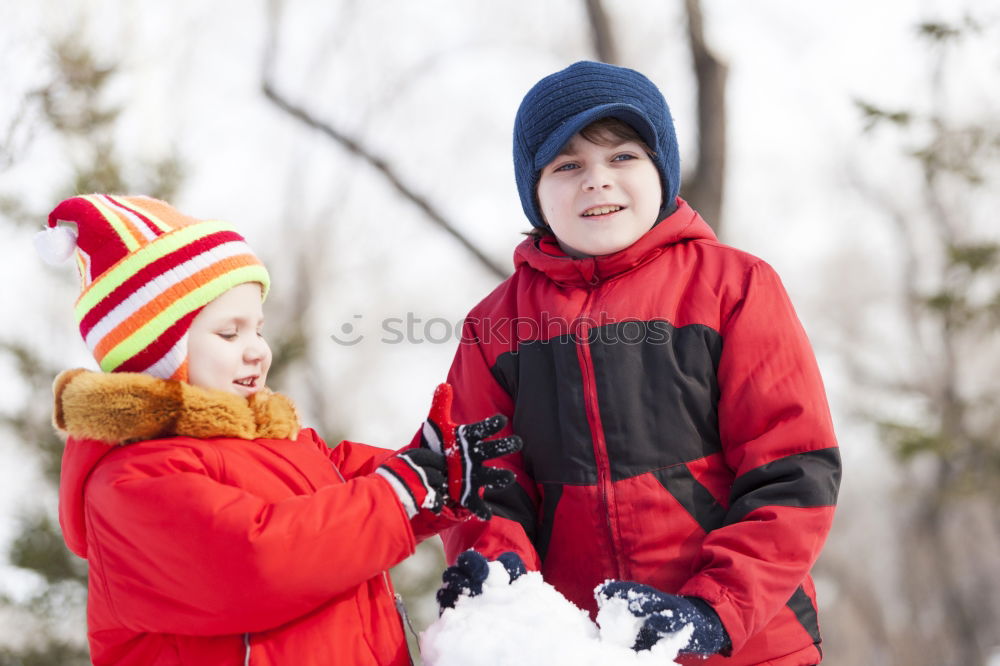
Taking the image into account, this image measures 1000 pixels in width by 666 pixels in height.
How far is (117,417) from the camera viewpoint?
5.69 ft

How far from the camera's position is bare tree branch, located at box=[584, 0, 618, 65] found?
242 inches

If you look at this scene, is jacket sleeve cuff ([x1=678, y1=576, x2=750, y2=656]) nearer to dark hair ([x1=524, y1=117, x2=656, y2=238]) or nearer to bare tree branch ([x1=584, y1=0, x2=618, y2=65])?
dark hair ([x1=524, y1=117, x2=656, y2=238])

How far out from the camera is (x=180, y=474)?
65.9 inches

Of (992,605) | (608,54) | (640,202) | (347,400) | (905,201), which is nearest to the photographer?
(640,202)

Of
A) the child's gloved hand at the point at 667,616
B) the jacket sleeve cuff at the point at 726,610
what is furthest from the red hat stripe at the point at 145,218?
the jacket sleeve cuff at the point at 726,610

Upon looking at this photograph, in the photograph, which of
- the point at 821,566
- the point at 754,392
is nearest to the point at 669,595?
the point at 754,392

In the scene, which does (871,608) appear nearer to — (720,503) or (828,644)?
(828,644)

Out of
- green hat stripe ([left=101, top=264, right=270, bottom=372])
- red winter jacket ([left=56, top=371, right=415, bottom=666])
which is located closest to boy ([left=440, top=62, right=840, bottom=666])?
red winter jacket ([left=56, top=371, right=415, bottom=666])

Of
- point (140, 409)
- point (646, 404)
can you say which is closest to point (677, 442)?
point (646, 404)

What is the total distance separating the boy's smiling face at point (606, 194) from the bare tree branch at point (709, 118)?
3629mm

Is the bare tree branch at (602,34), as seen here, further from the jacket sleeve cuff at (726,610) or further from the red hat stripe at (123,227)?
the jacket sleeve cuff at (726,610)

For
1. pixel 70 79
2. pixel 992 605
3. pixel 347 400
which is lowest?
pixel 992 605

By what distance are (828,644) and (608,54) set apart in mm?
12119

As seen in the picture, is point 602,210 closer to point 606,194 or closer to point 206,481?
point 606,194
